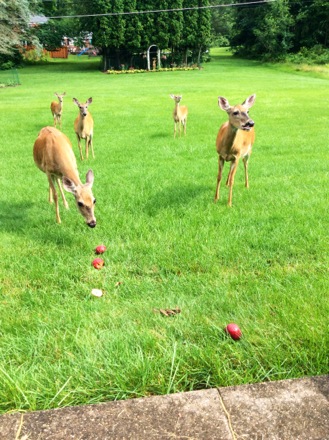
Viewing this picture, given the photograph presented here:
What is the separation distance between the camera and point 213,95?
22375 mm

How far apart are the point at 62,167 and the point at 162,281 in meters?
2.31

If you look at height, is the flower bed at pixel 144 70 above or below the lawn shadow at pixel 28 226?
above

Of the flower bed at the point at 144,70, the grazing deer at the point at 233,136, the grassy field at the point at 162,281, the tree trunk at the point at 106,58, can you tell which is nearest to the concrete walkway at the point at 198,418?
the grassy field at the point at 162,281

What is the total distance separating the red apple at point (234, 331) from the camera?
2697 mm

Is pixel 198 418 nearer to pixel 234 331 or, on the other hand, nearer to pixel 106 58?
pixel 234 331

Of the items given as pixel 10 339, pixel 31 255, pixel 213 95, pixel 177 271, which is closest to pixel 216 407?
pixel 10 339

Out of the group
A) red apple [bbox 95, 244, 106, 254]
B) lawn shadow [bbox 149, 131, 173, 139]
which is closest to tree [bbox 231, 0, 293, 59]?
lawn shadow [bbox 149, 131, 173, 139]

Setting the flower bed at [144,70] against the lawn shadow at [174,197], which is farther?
the flower bed at [144,70]

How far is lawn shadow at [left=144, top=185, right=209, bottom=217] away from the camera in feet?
18.9

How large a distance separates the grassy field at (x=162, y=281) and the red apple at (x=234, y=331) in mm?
48

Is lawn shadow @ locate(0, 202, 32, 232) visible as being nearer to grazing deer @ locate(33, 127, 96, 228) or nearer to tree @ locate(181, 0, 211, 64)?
grazing deer @ locate(33, 127, 96, 228)

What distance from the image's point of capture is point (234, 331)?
2705mm

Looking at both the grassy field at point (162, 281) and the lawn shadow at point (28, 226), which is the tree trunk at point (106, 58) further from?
the lawn shadow at point (28, 226)

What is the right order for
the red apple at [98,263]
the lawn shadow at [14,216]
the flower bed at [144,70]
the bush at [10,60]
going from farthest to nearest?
the bush at [10,60] < the flower bed at [144,70] < the lawn shadow at [14,216] < the red apple at [98,263]
